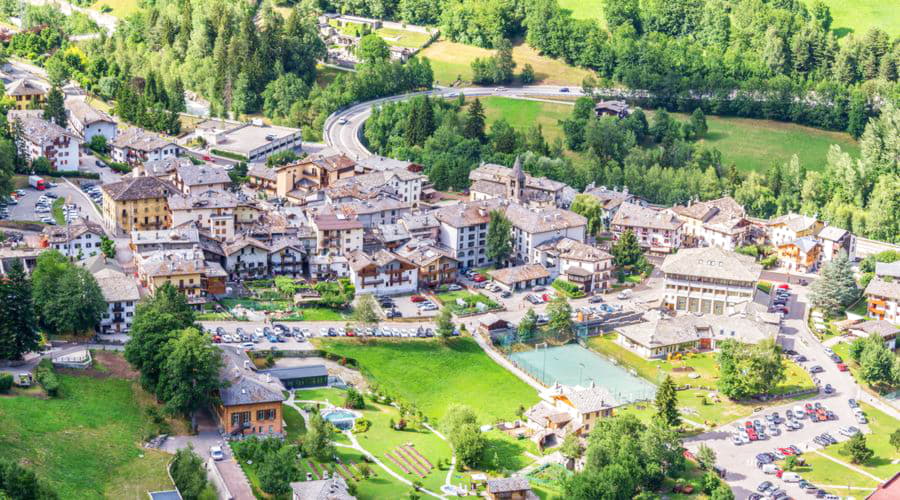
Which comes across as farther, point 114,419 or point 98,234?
point 98,234

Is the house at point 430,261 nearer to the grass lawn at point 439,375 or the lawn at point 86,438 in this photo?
the grass lawn at point 439,375

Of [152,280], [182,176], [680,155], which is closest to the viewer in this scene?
[152,280]

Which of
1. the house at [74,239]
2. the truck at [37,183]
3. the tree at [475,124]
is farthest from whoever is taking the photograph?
the tree at [475,124]

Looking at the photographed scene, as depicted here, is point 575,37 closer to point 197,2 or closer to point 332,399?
point 197,2

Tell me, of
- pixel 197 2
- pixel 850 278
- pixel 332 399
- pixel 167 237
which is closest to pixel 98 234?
pixel 167 237

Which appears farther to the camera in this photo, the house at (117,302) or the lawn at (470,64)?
the lawn at (470,64)

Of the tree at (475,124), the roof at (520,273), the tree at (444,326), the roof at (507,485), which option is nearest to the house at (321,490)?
the roof at (507,485)

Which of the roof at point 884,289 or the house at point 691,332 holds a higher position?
the roof at point 884,289

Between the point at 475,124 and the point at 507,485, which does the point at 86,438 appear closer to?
the point at 507,485
